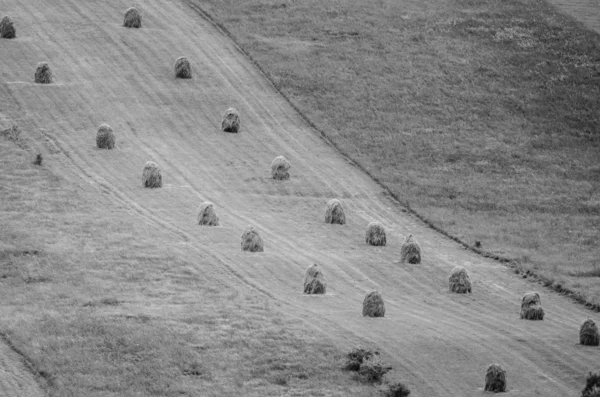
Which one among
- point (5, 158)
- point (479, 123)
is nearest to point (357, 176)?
point (479, 123)

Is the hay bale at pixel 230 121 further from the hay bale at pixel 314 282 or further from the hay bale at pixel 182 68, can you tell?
the hay bale at pixel 314 282

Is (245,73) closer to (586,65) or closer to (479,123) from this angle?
(479,123)

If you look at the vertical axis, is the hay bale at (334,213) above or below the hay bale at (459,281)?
above

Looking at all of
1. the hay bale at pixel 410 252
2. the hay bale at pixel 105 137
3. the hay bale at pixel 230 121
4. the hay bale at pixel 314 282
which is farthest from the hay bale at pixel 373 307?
the hay bale at pixel 230 121

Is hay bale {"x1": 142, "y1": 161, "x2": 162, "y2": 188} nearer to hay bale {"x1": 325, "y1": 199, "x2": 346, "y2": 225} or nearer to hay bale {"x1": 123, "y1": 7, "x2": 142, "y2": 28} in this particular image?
hay bale {"x1": 325, "y1": 199, "x2": 346, "y2": 225}

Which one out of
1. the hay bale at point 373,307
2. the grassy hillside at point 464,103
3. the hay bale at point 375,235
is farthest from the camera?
the grassy hillside at point 464,103

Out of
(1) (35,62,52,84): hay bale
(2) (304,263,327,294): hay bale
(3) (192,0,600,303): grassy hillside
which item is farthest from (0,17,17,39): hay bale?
(2) (304,263,327,294): hay bale

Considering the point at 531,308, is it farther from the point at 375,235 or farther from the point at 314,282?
the point at 375,235
